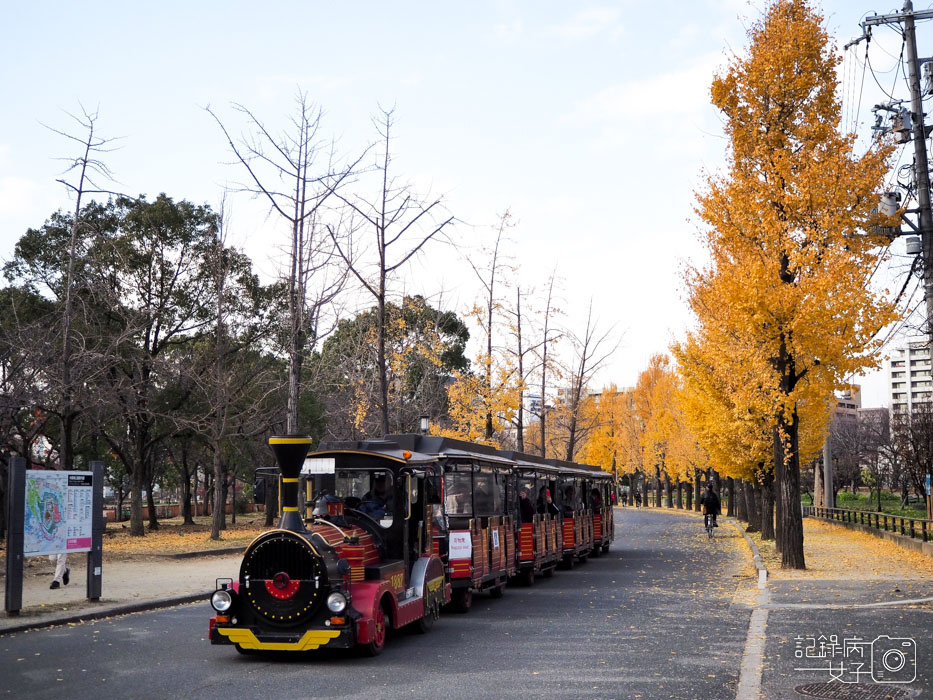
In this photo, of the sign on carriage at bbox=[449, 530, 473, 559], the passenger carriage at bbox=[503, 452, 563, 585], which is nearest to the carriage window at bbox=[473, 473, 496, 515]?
the sign on carriage at bbox=[449, 530, 473, 559]

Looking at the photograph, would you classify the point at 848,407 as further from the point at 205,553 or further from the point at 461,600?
the point at 461,600

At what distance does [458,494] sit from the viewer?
1652 cm

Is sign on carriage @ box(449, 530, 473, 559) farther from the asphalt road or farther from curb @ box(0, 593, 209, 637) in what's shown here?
curb @ box(0, 593, 209, 637)

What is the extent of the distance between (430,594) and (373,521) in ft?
4.33

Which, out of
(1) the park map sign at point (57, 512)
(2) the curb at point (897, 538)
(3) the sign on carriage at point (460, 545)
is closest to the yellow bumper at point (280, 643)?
(1) the park map sign at point (57, 512)

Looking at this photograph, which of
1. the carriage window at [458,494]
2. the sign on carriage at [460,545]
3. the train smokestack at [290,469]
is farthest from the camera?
the carriage window at [458,494]

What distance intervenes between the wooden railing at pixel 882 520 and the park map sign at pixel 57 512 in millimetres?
19375

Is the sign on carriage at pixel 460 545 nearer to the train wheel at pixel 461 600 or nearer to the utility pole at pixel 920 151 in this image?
the train wheel at pixel 461 600

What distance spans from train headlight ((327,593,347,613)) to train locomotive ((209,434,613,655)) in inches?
0.4

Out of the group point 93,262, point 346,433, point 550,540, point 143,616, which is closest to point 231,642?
point 143,616

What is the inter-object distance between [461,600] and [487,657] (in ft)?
15.7

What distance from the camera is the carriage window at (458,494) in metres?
16.4

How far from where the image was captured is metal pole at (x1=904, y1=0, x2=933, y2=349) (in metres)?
17.5

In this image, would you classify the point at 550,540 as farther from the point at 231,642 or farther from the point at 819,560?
the point at 231,642
